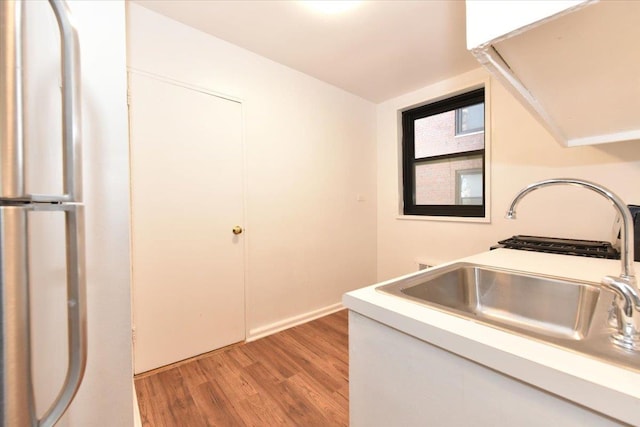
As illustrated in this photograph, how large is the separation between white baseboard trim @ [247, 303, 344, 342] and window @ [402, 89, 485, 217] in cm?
144

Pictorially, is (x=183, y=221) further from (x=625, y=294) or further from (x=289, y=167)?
(x=625, y=294)

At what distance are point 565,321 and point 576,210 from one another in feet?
4.92

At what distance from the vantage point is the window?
2609mm

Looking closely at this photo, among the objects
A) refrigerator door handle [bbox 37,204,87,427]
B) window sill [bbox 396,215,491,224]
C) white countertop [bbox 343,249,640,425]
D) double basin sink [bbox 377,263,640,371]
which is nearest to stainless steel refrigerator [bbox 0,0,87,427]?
refrigerator door handle [bbox 37,204,87,427]

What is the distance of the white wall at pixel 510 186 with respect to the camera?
1.83m

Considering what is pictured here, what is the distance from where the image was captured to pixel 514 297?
1056 mm

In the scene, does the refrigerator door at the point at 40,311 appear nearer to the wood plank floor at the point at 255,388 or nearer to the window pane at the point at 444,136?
the wood plank floor at the point at 255,388

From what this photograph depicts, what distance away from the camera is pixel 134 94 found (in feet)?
5.47

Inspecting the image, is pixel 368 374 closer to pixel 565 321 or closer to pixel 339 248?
pixel 565 321

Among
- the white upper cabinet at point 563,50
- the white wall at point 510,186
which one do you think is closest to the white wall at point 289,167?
the white wall at point 510,186

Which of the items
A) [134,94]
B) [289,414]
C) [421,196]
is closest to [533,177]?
[421,196]

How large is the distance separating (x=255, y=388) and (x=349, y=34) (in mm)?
2485

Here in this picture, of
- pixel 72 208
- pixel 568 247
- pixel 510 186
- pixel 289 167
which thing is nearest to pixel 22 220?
pixel 72 208

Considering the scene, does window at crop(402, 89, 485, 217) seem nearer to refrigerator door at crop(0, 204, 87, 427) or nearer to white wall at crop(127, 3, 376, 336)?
white wall at crop(127, 3, 376, 336)
